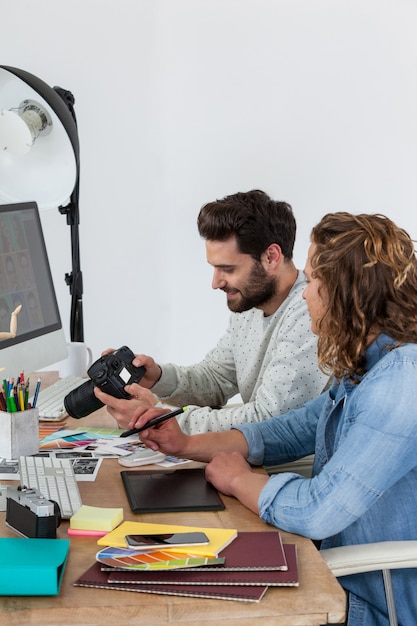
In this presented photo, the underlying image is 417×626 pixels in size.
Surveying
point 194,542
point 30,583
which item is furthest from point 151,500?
point 30,583

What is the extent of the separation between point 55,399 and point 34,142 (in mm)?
792

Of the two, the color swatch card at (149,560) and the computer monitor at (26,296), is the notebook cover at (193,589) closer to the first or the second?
the color swatch card at (149,560)

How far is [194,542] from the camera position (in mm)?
1106

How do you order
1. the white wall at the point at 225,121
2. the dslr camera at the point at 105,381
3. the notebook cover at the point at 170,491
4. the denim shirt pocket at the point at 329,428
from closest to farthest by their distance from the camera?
1. the notebook cover at the point at 170,491
2. the denim shirt pocket at the point at 329,428
3. the dslr camera at the point at 105,381
4. the white wall at the point at 225,121

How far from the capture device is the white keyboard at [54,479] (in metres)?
1.30

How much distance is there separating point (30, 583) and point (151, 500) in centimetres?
37

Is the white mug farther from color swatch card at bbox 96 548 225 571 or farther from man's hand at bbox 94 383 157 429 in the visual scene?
color swatch card at bbox 96 548 225 571

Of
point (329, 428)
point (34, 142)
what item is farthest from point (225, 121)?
point (329, 428)

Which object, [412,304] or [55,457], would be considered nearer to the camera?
[412,304]

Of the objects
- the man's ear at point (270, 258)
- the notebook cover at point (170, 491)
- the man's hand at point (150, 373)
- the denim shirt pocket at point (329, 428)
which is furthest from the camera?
the man's ear at point (270, 258)

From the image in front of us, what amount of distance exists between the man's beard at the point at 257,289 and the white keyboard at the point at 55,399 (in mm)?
490

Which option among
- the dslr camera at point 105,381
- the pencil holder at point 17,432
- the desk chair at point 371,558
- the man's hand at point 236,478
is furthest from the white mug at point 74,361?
the desk chair at point 371,558

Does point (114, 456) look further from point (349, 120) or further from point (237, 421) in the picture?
point (349, 120)

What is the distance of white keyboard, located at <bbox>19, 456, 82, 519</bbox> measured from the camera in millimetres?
1302
